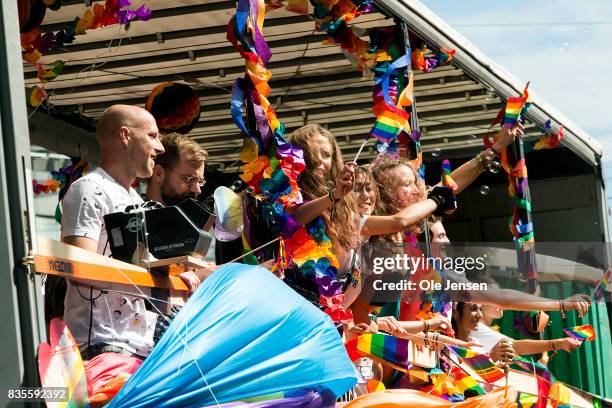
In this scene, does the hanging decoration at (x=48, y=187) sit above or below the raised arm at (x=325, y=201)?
above

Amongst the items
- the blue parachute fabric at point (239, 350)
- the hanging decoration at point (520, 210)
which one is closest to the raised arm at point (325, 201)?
the blue parachute fabric at point (239, 350)

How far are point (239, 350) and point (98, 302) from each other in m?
0.53

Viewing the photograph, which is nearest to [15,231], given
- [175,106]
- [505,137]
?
[175,106]

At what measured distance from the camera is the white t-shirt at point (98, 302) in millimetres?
3664

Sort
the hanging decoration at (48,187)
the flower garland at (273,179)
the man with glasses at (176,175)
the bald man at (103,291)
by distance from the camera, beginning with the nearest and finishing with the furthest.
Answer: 1. the bald man at (103,291)
2. the man with glasses at (176,175)
3. the flower garland at (273,179)
4. the hanging decoration at (48,187)

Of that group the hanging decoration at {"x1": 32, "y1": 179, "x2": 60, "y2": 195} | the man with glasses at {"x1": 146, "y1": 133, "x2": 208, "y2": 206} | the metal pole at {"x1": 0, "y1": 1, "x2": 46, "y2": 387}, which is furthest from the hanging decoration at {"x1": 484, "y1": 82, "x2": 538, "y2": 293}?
the metal pole at {"x1": 0, "y1": 1, "x2": 46, "y2": 387}

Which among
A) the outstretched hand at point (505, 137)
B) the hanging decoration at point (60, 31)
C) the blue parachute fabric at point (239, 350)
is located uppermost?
the hanging decoration at point (60, 31)

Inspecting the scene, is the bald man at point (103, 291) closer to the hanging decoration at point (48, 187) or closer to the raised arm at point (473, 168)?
the raised arm at point (473, 168)

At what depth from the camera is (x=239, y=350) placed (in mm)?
3445

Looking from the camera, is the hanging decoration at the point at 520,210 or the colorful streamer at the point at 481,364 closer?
the colorful streamer at the point at 481,364

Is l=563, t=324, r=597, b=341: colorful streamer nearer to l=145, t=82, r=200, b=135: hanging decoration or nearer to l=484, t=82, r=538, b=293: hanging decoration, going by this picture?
l=484, t=82, r=538, b=293: hanging decoration

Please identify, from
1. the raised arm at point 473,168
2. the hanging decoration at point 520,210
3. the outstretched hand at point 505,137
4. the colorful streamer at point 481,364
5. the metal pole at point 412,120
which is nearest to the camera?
the colorful streamer at point 481,364

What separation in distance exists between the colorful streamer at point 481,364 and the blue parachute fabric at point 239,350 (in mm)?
2278

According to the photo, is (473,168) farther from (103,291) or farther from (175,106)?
(103,291)
